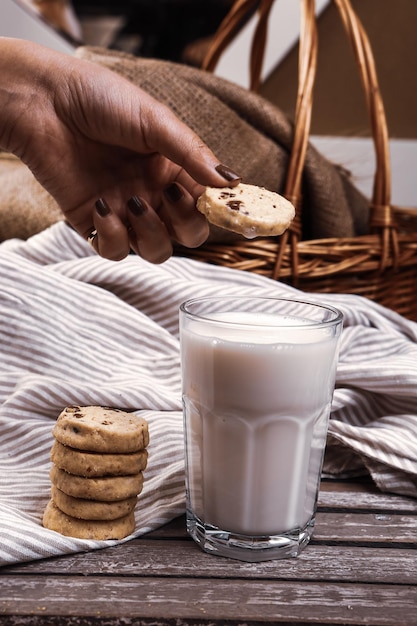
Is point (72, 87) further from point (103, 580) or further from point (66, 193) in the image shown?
point (103, 580)

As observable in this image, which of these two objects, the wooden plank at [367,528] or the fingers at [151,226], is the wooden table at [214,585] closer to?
the wooden plank at [367,528]

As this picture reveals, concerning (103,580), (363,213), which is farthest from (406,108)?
(103,580)

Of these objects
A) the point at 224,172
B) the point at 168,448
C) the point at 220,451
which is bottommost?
the point at 168,448

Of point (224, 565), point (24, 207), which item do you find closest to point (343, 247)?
point (24, 207)

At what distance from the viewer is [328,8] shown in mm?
2686

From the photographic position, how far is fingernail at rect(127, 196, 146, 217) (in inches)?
46.2

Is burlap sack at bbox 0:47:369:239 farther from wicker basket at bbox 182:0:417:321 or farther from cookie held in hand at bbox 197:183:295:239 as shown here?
cookie held in hand at bbox 197:183:295:239

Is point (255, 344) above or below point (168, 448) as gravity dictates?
above

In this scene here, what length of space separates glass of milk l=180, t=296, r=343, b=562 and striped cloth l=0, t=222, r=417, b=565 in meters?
0.09

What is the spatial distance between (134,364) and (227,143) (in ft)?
1.65

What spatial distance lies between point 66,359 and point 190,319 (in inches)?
16.7

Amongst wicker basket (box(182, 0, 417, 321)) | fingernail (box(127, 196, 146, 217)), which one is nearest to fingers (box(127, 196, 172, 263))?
fingernail (box(127, 196, 146, 217))

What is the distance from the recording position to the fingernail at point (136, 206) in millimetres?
1174

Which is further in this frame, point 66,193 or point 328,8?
point 328,8
